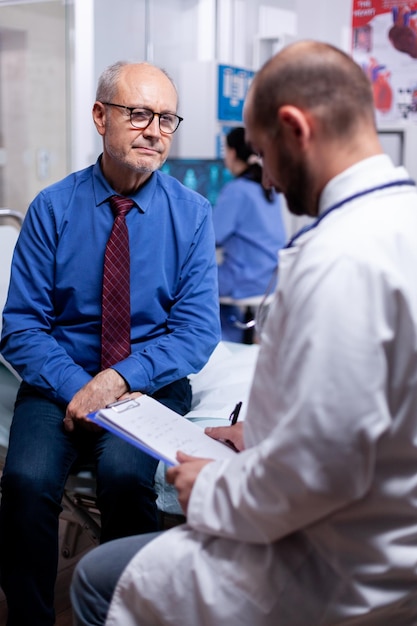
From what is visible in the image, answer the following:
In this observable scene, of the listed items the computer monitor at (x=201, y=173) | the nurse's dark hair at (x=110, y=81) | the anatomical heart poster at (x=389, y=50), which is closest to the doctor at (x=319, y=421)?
the nurse's dark hair at (x=110, y=81)

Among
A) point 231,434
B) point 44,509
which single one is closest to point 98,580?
point 231,434

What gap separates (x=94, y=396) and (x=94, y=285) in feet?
0.94

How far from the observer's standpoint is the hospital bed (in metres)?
1.72

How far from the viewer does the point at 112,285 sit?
→ 1.83 m

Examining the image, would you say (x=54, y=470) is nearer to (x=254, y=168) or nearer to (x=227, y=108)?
(x=254, y=168)

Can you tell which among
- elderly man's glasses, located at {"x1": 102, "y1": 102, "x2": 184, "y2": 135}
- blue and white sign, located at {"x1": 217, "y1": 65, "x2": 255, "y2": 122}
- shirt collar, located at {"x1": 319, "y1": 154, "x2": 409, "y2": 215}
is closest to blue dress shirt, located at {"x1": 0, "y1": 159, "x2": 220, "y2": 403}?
elderly man's glasses, located at {"x1": 102, "y1": 102, "x2": 184, "y2": 135}

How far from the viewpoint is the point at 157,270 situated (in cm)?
188

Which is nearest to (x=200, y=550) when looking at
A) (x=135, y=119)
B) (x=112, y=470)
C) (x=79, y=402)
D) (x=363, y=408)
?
(x=363, y=408)

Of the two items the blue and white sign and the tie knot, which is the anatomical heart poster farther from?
the tie knot

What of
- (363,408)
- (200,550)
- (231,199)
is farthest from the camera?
(231,199)

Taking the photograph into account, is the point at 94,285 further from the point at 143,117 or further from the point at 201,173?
the point at 201,173

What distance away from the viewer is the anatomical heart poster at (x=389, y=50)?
16.3 feet

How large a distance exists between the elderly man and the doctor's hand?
1.73 ft

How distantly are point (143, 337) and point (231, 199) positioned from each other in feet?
7.48
